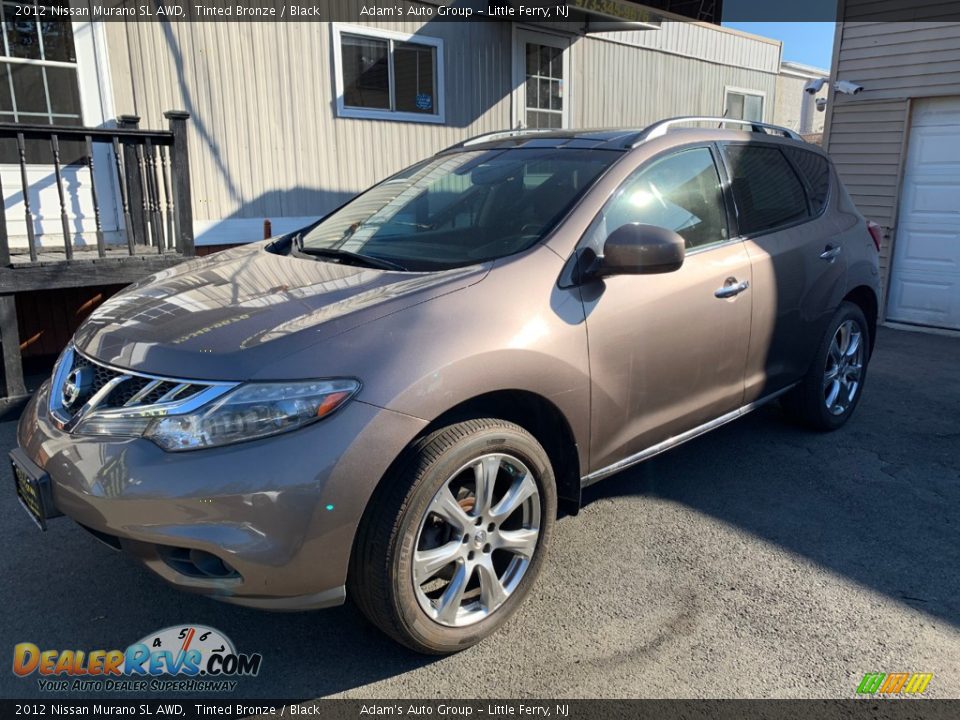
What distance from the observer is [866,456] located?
427 cm

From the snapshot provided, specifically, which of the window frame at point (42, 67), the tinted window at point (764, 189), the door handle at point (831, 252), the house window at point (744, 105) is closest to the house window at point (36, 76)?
the window frame at point (42, 67)

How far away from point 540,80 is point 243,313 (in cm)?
813

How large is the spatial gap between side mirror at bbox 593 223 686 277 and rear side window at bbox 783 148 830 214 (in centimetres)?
189

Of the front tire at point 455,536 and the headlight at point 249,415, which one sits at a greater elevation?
the headlight at point 249,415

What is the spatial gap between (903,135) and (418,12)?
5291mm

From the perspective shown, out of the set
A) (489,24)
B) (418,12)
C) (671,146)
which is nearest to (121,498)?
(671,146)

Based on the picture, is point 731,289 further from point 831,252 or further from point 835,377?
point 835,377

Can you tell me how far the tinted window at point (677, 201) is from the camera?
310 cm

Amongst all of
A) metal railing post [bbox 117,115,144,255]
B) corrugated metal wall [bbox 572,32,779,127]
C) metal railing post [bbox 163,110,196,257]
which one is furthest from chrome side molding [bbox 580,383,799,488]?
corrugated metal wall [bbox 572,32,779,127]

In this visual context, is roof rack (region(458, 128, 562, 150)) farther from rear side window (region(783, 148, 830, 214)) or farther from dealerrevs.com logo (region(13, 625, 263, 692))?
dealerrevs.com logo (region(13, 625, 263, 692))

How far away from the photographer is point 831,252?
4.15m

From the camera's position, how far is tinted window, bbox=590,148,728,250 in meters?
3.10

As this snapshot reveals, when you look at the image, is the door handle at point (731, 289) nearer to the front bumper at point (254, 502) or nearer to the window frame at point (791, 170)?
the window frame at point (791, 170)

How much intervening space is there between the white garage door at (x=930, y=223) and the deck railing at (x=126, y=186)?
23.4 ft
